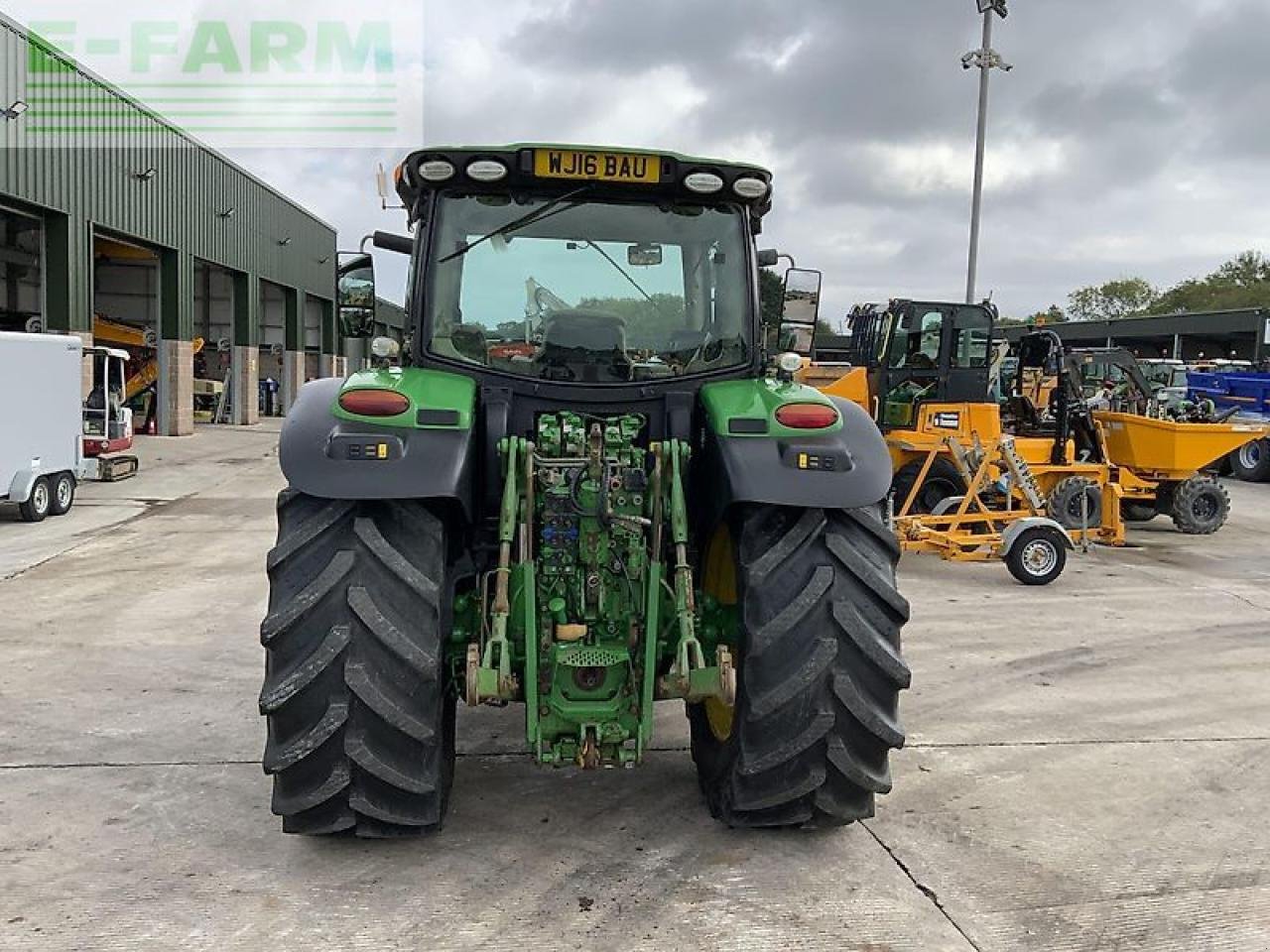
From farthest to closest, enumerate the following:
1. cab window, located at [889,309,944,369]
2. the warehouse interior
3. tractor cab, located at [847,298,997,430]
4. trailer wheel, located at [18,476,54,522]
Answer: the warehouse interior → trailer wheel, located at [18,476,54,522] → cab window, located at [889,309,944,369] → tractor cab, located at [847,298,997,430]

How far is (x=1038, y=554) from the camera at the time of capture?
9648 millimetres

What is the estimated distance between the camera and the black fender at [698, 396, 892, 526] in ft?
12.3

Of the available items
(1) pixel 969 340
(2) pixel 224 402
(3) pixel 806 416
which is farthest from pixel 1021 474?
(2) pixel 224 402

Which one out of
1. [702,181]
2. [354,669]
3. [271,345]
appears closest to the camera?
[354,669]

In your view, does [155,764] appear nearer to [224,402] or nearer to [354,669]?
[354,669]

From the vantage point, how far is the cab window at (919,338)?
12664mm

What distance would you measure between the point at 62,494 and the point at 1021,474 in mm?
11503

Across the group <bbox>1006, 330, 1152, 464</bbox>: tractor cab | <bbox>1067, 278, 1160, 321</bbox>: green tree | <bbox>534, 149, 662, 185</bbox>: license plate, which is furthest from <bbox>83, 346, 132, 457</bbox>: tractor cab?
<bbox>1067, 278, 1160, 321</bbox>: green tree

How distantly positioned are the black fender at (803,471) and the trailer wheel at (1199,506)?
11.0 m

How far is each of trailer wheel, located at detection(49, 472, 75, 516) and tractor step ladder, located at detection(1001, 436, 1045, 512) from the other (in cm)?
1129

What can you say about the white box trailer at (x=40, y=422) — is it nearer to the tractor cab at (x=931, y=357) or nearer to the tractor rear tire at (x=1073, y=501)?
the tractor cab at (x=931, y=357)

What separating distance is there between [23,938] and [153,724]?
217 cm

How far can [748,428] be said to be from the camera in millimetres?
3914

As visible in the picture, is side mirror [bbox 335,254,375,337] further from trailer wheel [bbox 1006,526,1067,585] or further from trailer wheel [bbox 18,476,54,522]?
trailer wheel [bbox 18,476,54,522]
